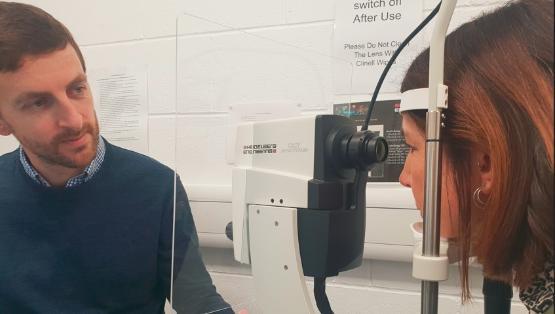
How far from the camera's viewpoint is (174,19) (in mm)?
1189

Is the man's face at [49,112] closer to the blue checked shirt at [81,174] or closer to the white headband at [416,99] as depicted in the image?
the blue checked shirt at [81,174]

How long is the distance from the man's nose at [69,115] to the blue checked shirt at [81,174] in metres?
0.07

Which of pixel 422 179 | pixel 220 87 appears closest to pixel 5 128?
pixel 220 87

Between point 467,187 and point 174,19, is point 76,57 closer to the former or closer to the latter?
point 174,19

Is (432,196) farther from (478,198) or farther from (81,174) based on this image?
(81,174)

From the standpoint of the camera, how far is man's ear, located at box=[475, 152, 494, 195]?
1.89 feet

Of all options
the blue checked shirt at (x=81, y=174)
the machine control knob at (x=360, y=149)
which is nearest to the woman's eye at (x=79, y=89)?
the blue checked shirt at (x=81, y=174)

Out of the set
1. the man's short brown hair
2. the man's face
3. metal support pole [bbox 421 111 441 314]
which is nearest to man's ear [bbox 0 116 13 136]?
the man's face

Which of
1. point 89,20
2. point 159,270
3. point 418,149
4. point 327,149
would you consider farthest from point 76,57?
point 418,149

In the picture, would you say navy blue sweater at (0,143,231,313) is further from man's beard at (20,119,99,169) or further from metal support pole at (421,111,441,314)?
metal support pole at (421,111,441,314)

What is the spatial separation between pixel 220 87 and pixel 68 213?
0.42 meters

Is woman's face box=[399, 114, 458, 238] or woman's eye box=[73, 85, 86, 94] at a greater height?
woman's eye box=[73, 85, 86, 94]

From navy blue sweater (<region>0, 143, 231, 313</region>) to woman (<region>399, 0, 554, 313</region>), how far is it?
565 millimetres

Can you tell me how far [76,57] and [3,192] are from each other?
1.14ft
